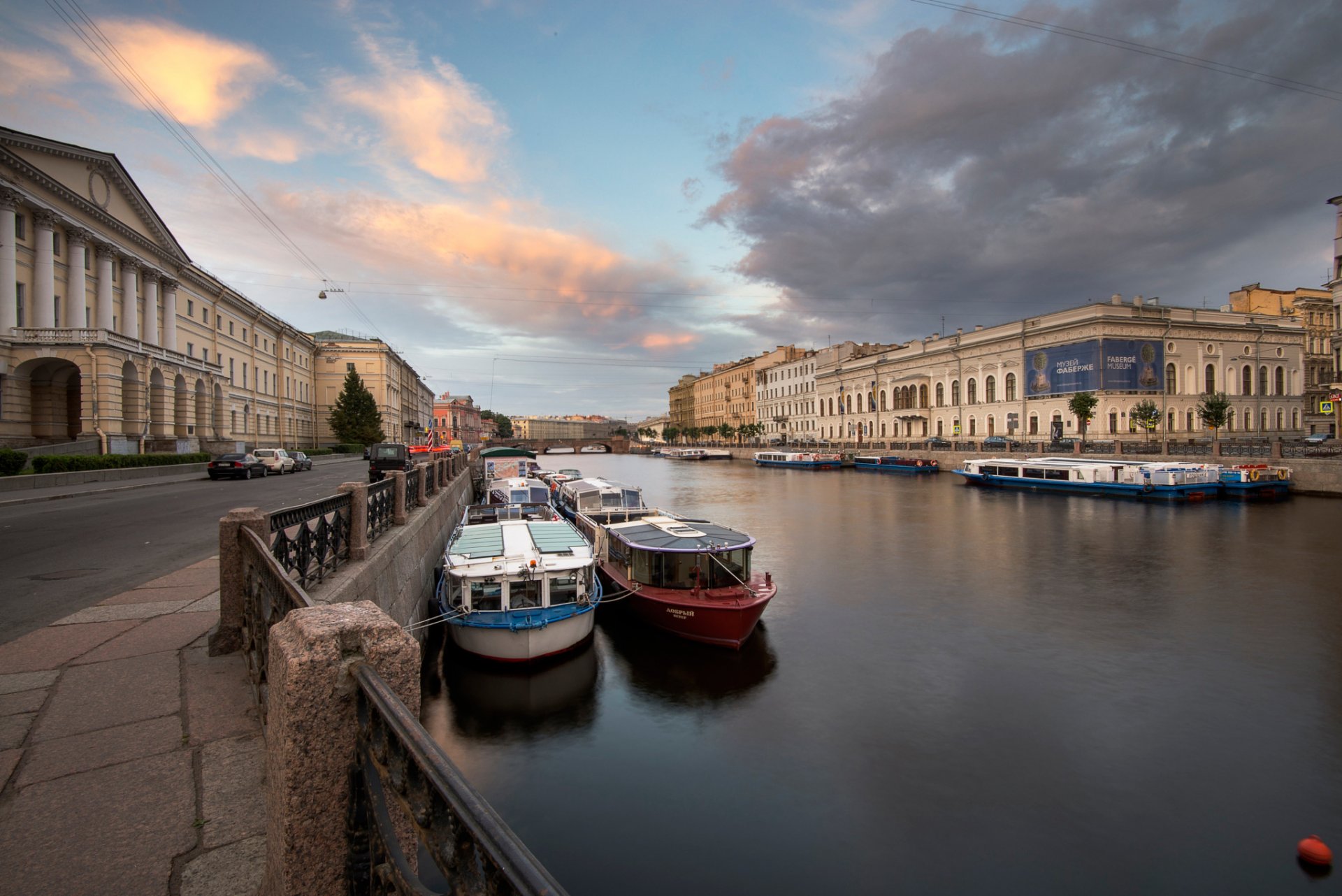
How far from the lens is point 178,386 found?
39938mm

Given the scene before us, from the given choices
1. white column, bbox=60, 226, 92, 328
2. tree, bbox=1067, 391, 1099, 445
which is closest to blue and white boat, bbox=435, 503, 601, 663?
white column, bbox=60, 226, 92, 328

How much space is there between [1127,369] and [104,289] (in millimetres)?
76753

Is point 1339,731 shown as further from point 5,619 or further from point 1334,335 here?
point 1334,335

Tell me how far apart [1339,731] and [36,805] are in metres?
16.6

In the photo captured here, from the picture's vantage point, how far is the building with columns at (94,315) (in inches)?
1195

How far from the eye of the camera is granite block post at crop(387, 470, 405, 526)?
13133 millimetres

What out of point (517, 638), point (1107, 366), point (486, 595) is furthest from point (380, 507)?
point (1107, 366)

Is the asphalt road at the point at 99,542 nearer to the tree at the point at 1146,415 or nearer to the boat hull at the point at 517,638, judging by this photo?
the boat hull at the point at 517,638

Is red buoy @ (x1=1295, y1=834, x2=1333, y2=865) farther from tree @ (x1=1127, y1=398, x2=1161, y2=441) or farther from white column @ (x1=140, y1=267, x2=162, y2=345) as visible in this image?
tree @ (x1=1127, y1=398, x2=1161, y2=441)

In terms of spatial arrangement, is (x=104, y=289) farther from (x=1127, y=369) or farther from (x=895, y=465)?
(x=1127, y=369)

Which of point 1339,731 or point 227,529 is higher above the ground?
point 227,529

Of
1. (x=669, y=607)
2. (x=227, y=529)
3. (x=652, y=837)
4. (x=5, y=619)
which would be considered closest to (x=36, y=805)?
(x=227, y=529)

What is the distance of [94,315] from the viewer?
118 ft

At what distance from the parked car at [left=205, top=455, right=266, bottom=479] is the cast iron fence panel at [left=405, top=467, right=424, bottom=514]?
18.2m
